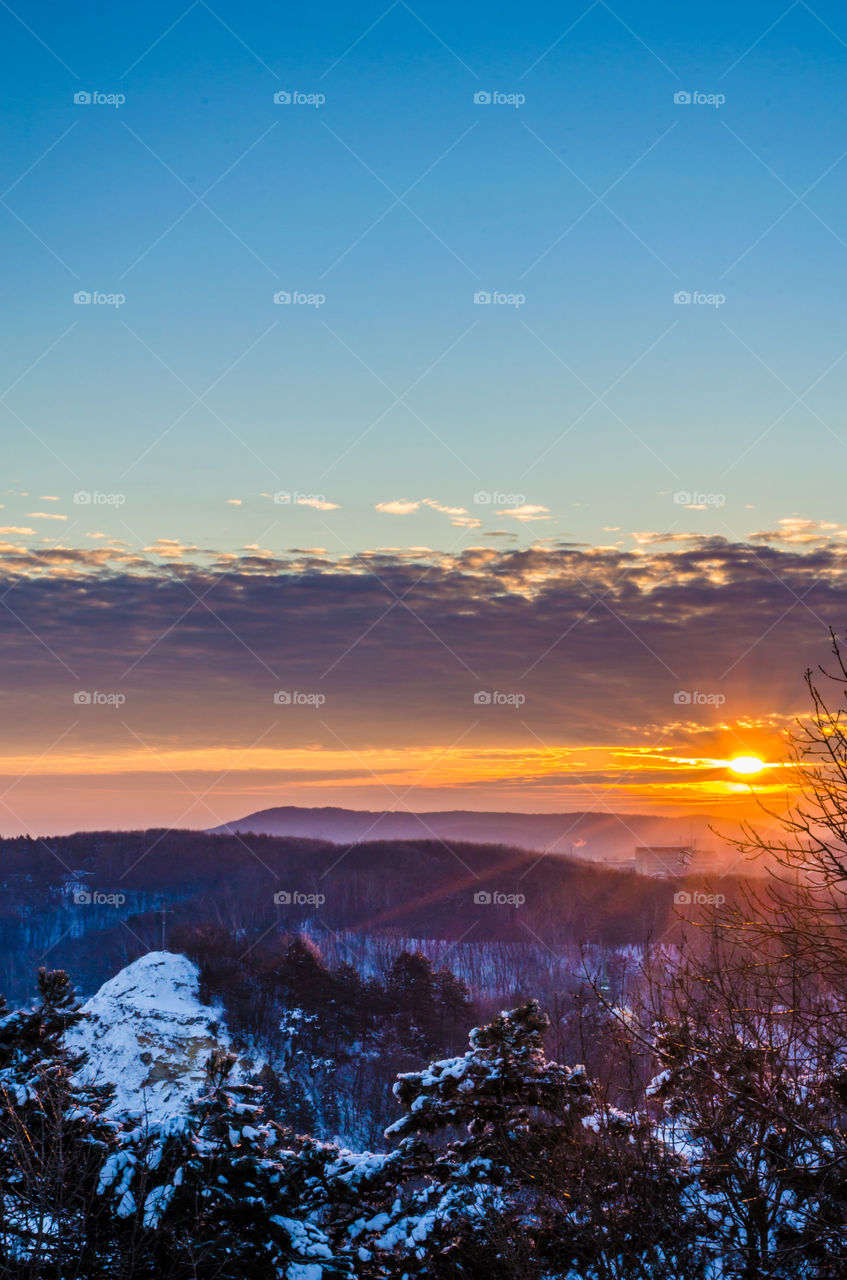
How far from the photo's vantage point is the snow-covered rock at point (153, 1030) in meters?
80.7

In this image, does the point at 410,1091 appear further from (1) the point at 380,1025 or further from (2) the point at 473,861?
(2) the point at 473,861

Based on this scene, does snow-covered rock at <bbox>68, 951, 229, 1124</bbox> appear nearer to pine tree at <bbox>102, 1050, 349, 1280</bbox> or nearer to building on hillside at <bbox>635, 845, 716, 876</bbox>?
building on hillside at <bbox>635, 845, 716, 876</bbox>

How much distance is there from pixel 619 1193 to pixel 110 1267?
22.1 feet

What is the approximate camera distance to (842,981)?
585 inches

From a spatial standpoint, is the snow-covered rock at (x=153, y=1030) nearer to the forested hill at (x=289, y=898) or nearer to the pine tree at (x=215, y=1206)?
the forested hill at (x=289, y=898)

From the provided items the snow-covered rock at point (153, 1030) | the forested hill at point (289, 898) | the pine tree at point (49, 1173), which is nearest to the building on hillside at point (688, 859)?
the pine tree at point (49, 1173)

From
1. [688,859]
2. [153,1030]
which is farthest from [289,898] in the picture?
[688,859]

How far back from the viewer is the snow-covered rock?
265 feet

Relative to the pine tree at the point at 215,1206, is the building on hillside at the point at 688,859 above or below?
above

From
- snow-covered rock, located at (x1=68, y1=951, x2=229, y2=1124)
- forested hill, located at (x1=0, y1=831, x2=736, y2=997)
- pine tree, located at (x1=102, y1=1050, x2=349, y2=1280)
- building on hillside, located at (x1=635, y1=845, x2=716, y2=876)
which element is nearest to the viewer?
pine tree, located at (x1=102, y1=1050, x2=349, y2=1280)

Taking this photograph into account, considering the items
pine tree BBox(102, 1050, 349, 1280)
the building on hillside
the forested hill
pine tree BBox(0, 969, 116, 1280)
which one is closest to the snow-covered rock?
the forested hill

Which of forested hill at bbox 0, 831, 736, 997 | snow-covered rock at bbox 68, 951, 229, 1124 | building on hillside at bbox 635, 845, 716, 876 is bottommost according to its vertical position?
snow-covered rock at bbox 68, 951, 229, 1124

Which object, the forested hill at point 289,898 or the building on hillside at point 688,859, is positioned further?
the forested hill at point 289,898

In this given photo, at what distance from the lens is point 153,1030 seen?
87250 mm
